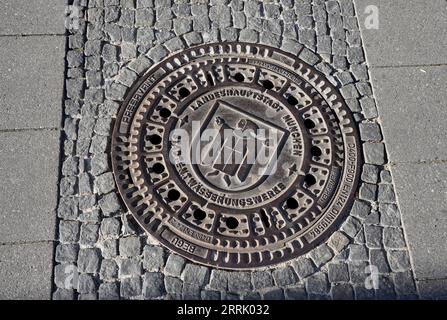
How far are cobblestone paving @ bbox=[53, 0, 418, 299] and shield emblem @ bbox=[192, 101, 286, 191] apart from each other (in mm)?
652

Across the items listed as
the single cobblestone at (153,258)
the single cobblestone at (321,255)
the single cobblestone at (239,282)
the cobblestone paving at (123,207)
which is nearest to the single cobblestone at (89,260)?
the cobblestone paving at (123,207)

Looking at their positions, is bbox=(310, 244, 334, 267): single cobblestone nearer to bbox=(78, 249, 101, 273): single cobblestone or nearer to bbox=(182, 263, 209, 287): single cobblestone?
bbox=(182, 263, 209, 287): single cobblestone

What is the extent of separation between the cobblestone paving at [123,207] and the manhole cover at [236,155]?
10cm

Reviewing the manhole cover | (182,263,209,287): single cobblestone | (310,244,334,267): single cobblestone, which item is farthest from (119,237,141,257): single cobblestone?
(310,244,334,267): single cobblestone

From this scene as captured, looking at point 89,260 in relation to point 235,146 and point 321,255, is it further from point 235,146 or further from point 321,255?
point 321,255

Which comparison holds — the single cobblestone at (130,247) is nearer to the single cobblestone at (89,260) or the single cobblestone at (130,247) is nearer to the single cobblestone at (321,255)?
the single cobblestone at (89,260)

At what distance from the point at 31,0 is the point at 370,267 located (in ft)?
11.7

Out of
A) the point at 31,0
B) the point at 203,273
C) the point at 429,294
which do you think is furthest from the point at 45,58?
the point at 429,294

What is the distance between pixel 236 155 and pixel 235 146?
73 millimetres

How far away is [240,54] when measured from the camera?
166 inches

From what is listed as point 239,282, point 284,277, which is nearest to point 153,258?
point 239,282

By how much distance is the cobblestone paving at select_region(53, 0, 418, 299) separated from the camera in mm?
3324

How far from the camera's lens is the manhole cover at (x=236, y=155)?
3486mm

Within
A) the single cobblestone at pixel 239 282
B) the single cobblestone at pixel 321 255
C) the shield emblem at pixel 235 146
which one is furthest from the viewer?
the shield emblem at pixel 235 146
